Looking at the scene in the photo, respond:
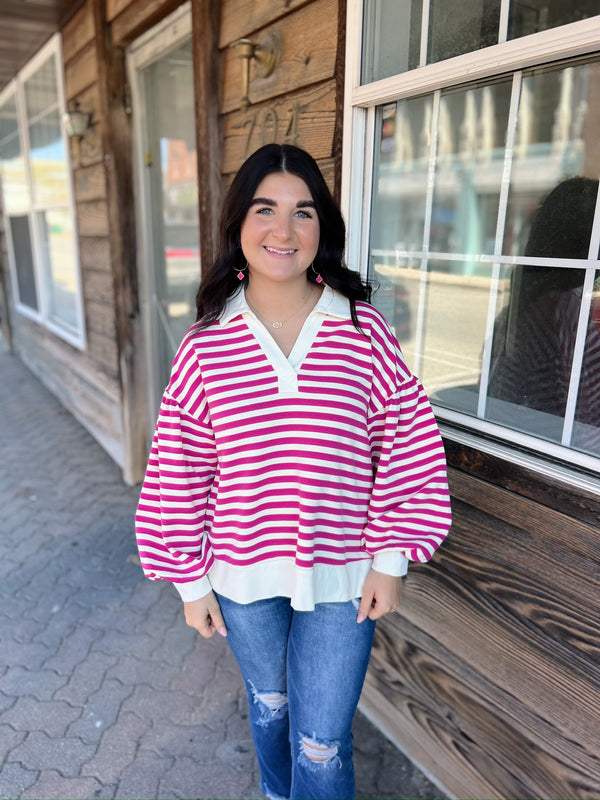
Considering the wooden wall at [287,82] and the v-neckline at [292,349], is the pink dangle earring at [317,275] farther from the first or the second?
the wooden wall at [287,82]

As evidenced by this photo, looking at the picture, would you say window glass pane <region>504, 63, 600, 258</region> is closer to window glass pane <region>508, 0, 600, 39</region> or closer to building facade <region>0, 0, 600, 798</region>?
building facade <region>0, 0, 600, 798</region>

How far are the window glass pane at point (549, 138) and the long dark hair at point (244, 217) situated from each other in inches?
20.2

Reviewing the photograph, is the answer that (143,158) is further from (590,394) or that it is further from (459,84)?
(590,394)

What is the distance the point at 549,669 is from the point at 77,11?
15.1ft

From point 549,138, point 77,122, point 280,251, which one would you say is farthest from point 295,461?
point 549,138

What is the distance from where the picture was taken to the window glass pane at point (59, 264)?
4.96 metres

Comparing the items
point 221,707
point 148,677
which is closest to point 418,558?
point 221,707

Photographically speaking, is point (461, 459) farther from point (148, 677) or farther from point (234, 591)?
point (148, 677)

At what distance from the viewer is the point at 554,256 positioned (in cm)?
143

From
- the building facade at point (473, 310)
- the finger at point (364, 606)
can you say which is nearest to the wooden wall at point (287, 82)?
the building facade at point (473, 310)

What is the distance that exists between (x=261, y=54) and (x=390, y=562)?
1.89 metres

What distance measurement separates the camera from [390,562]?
4.27ft

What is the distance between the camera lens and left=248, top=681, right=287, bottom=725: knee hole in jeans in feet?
4.85

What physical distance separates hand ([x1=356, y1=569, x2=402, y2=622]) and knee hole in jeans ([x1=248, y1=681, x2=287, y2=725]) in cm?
35
